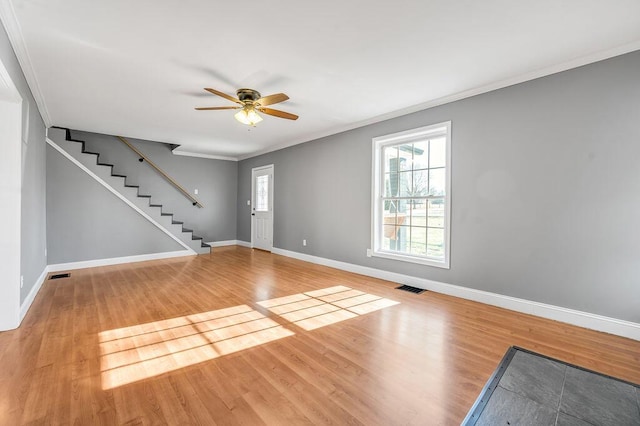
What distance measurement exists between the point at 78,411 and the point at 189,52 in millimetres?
2851

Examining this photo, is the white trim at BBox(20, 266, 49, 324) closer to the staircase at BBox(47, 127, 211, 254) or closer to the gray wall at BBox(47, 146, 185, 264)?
the gray wall at BBox(47, 146, 185, 264)

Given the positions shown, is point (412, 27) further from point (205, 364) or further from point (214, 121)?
point (214, 121)

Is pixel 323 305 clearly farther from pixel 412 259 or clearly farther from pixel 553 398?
pixel 553 398

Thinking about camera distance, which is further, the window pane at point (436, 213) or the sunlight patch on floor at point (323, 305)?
the window pane at point (436, 213)

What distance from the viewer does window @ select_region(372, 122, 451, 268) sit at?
3938 millimetres

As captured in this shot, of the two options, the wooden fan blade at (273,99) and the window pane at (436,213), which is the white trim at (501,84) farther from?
the wooden fan blade at (273,99)

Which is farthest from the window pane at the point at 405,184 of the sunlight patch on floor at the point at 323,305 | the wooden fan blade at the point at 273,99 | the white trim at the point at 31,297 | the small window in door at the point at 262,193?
the white trim at the point at 31,297

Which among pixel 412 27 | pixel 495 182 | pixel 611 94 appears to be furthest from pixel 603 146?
pixel 412 27

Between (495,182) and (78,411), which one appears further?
(495,182)

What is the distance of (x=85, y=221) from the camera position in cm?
555

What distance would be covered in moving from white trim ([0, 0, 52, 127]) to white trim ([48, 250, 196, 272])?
2967 mm

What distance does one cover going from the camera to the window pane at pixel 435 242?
3957 millimetres

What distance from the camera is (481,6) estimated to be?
2059mm

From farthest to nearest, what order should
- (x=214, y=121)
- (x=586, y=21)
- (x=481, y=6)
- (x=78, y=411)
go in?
(x=214, y=121)
(x=586, y=21)
(x=481, y=6)
(x=78, y=411)
